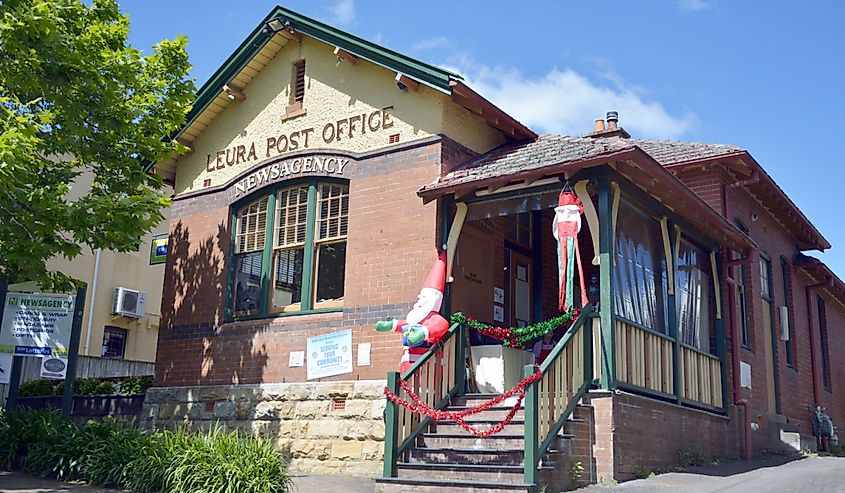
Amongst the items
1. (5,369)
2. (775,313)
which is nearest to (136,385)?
(5,369)

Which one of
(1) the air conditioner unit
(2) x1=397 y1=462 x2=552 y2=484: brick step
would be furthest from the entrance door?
(1) the air conditioner unit

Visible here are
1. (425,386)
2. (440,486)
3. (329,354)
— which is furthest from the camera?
(329,354)

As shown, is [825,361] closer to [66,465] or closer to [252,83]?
[252,83]

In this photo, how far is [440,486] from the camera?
30.7ft

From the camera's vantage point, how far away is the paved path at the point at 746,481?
9711 mm

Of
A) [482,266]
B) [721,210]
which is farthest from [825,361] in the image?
[482,266]

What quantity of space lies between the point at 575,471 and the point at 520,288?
4.71 m

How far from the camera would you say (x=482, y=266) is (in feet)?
42.7

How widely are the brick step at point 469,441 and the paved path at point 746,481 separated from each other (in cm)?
92

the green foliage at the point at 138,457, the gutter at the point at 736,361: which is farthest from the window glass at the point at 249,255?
the gutter at the point at 736,361

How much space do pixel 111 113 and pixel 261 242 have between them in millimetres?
3295

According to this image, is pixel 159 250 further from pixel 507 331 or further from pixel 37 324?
pixel 507 331

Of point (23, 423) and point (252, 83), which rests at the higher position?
point (252, 83)

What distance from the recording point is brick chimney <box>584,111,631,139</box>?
15065 mm
